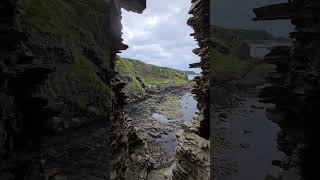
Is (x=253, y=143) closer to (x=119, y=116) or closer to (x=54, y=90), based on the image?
(x=119, y=116)

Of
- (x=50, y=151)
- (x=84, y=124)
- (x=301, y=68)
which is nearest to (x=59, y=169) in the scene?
(x=50, y=151)

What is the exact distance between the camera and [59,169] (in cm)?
3222

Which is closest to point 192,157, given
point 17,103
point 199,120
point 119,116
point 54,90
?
point 199,120

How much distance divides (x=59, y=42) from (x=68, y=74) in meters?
4.84

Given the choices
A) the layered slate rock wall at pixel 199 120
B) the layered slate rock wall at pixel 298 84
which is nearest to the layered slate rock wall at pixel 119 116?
the layered slate rock wall at pixel 199 120

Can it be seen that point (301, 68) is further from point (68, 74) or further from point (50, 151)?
point (68, 74)

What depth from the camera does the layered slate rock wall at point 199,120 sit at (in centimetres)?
2009

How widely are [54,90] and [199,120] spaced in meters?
21.1

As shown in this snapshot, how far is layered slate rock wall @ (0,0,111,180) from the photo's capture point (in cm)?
801

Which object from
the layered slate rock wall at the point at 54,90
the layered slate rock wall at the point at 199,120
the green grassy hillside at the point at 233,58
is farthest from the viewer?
the green grassy hillside at the point at 233,58

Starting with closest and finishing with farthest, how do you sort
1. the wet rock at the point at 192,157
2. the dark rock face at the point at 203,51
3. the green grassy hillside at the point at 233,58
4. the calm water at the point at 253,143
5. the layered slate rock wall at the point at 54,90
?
the layered slate rock wall at the point at 54,90 → the calm water at the point at 253,143 → the wet rock at the point at 192,157 → the green grassy hillside at the point at 233,58 → the dark rock face at the point at 203,51

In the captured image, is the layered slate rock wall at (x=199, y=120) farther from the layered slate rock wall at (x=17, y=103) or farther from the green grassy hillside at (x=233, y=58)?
the layered slate rock wall at (x=17, y=103)

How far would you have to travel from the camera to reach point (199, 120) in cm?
2114

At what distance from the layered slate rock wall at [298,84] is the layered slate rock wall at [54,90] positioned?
527cm
